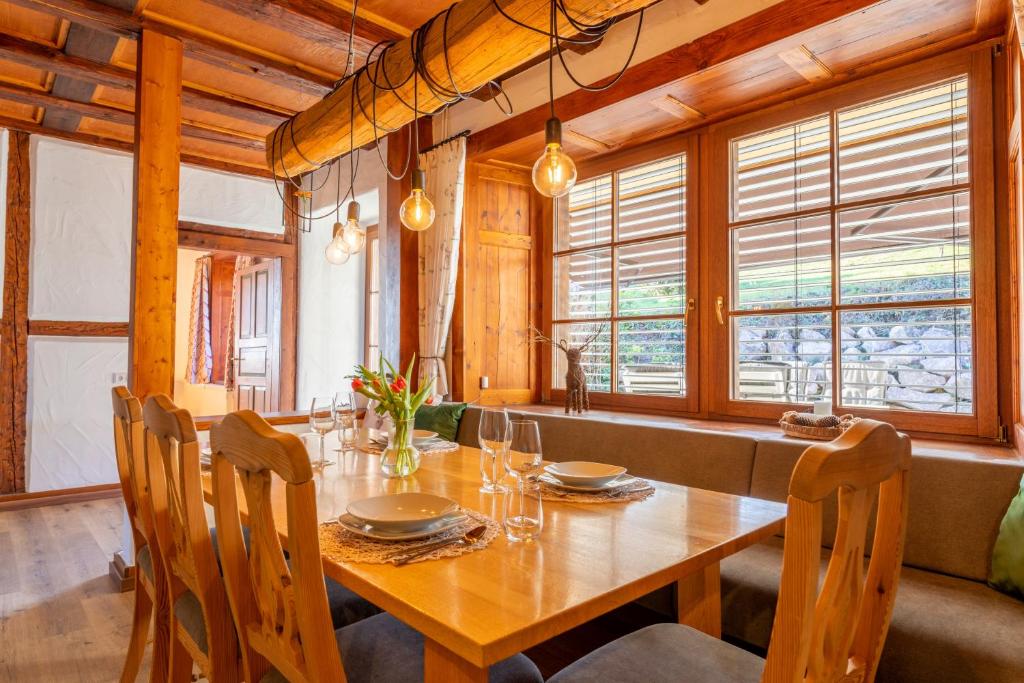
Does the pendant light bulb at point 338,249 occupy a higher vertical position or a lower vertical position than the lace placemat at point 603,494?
higher

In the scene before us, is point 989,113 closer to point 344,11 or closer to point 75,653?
point 344,11

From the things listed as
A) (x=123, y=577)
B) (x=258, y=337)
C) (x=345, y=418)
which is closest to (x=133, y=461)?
(x=345, y=418)

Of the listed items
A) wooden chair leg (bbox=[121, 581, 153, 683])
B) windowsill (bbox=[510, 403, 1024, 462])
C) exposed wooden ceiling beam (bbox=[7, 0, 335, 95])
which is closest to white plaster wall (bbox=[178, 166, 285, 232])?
exposed wooden ceiling beam (bbox=[7, 0, 335, 95])

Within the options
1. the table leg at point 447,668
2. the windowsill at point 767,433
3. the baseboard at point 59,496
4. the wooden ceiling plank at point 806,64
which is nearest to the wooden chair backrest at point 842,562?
the table leg at point 447,668

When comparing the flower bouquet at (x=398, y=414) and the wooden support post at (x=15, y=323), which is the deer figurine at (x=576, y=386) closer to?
the flower bouquet at (x=398, y=414)

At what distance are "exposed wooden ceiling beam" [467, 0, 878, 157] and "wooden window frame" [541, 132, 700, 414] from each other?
47 cm

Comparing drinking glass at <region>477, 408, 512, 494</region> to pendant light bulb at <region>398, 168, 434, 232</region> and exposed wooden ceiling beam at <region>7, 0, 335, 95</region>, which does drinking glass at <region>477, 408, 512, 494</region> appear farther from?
exposed wooden ceiling beam at <region>7, 0, 335, 95</region>

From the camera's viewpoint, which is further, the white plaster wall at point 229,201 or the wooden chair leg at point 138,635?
the white plaster wall at point 229,201

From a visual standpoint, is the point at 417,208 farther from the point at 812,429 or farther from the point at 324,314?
the point at 324,314

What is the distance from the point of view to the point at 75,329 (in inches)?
173

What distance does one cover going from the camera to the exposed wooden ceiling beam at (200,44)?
2.75 m

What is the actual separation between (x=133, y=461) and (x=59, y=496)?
3.35m

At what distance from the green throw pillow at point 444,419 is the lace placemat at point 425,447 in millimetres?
978

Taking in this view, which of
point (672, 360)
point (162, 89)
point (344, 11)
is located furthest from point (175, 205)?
point (672, 360)
